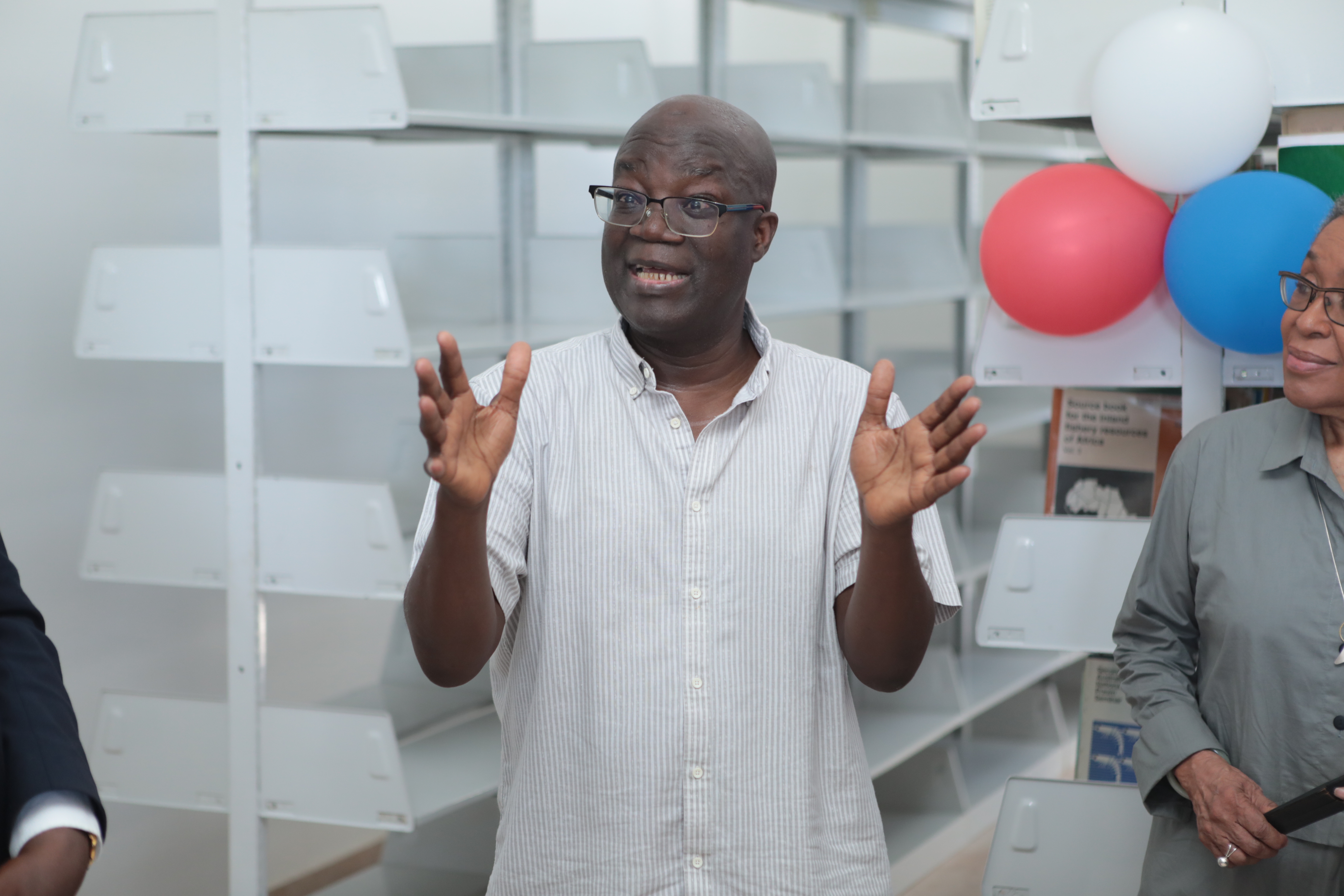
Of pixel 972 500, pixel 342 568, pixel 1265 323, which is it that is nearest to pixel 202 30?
pixel 342 568

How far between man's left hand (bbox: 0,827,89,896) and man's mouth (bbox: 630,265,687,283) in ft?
2.47

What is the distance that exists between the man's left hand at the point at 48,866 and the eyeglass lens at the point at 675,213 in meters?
Result: 0.78

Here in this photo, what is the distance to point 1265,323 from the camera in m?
1.78

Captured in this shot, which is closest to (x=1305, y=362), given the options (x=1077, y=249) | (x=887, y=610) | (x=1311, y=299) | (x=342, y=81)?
(x=1311, y=299)

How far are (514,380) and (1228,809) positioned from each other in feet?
3.22

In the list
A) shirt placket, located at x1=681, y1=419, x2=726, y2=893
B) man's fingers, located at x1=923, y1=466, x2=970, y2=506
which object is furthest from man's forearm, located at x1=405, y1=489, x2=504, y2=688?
man's fingers, located at x1=923, y1=466, x2=970, y2=506

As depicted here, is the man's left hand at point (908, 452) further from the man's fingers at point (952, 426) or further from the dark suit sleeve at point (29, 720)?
the dark suit sleeve at point (29, 720)

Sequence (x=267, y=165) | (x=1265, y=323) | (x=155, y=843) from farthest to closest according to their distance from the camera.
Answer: (x=267, y=165) < (x=155, y=843) < (x=1265, y=323)

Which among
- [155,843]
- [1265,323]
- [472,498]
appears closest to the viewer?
[472,498]

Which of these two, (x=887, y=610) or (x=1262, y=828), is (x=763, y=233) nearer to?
(x=887, y=610)

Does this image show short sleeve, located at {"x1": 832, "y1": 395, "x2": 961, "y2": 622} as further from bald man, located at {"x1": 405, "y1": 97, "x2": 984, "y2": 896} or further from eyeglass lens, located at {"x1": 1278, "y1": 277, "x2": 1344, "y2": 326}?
eyeglass lens, located at {"x1": 1278, "y1": 277, "x2": 1344, "y2": 326}

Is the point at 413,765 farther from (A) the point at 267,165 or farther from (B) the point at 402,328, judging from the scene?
(A) the point at 267,165

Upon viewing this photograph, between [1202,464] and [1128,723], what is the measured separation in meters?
0.81

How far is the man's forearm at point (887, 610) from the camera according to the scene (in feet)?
4.29
